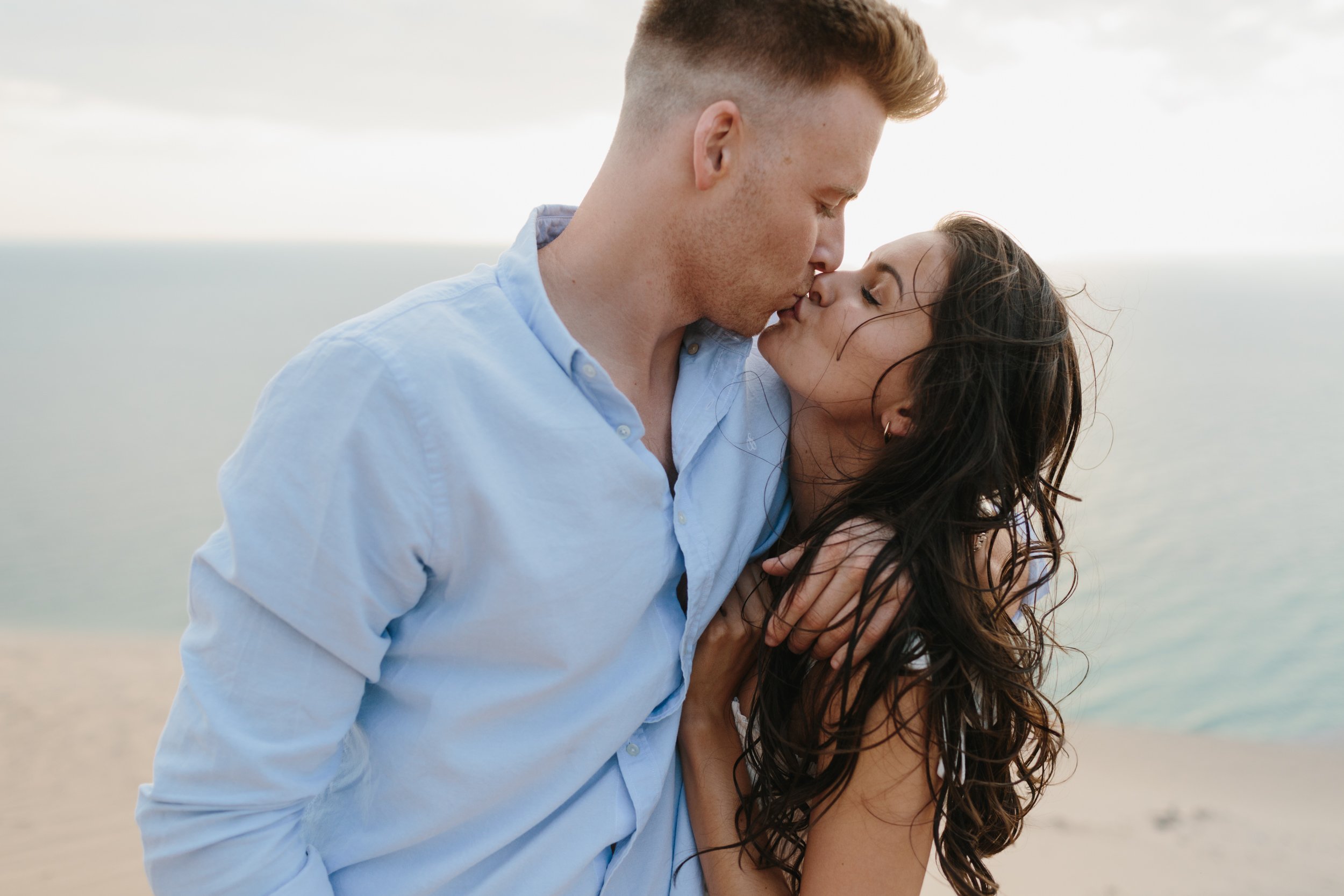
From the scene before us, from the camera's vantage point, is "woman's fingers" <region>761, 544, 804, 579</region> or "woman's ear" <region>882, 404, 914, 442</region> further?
"woman's ear" <region>882, 404, 914, 442</region>

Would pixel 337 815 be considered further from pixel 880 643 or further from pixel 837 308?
pixel 837 308

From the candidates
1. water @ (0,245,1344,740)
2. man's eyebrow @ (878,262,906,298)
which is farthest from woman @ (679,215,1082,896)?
water @ (0,245,1344,740)

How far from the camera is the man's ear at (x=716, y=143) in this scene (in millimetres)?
1531

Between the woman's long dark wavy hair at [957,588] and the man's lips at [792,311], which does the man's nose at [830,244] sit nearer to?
the man's lips at [792,311]

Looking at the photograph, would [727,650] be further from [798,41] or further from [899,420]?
[798,41]

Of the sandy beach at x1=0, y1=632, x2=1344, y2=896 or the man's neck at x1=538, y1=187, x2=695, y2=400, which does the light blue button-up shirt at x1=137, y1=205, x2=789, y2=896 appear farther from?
the sandy beach at x1=0, y1=632, x2=1344, y2=896

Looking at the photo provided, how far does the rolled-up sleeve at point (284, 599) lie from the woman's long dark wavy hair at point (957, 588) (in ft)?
2.41

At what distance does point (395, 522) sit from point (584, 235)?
63cm

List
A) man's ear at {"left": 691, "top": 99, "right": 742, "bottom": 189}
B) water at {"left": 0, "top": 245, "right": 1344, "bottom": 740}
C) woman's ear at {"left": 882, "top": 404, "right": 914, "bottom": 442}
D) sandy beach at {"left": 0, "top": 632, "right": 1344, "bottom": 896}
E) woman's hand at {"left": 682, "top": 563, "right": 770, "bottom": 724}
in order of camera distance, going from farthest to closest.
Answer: water at {"left": 0, "top": 245, "right": 1344, "bottom": 740} < sandy beach at {"left": 0, "top": 632, "right": 1344, "bottom": 896} < woman's ear at {"left": 882, "top": 404, "right": 914, "bottom": 442} < woman's hand at {"left": 682, "top": 563, "right": 770, "bottom": 724} < man's ear at {"left": 691, "top": 99, "right": 742, "bottom": 189}

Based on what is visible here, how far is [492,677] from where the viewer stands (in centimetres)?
135

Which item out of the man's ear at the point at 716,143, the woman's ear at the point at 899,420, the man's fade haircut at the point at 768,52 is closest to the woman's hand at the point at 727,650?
the woman's ear at the point at 899,420

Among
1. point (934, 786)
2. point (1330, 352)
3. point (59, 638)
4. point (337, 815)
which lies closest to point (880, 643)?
point (934, 786)

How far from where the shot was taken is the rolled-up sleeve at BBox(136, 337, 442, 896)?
117 cm

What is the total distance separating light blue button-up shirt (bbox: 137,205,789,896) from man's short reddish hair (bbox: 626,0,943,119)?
441 millimetres
